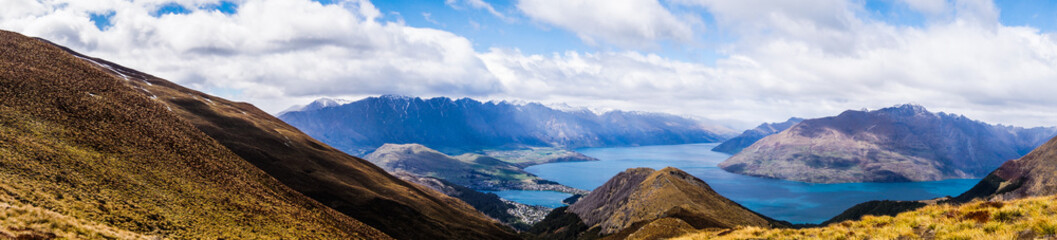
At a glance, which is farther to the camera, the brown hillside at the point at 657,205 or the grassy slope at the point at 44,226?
the brown hillside at the point at 657,205

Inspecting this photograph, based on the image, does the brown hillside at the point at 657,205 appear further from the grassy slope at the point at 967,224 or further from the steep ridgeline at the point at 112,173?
the grassy slope at the point at 967,224

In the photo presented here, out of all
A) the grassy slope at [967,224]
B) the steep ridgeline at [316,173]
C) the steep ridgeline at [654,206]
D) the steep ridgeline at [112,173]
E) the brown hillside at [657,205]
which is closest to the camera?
the grassy slope at [967,224]

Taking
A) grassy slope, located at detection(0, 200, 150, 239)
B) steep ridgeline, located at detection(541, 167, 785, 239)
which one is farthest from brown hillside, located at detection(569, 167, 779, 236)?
grassy slope, located at detection(0, 200, 150, 239)

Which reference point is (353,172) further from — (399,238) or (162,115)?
(162,115)

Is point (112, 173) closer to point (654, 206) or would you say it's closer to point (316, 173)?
point (316, 173)

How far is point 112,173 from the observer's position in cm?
4506

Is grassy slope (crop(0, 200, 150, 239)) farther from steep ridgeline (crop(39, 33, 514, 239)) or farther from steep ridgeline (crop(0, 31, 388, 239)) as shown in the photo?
steep ridgeline (crop(39, 33, 514, 239))

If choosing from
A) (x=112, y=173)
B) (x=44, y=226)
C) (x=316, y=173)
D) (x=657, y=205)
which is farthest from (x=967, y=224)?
(x=657, y=205)

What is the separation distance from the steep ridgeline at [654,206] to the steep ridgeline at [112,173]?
207 ft

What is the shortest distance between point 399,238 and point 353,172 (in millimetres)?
32274

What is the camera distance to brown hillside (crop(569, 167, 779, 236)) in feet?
349

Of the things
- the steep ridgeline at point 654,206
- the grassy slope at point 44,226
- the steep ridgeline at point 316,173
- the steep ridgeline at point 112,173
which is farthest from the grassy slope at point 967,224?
the steep ridgeline at point 316,173

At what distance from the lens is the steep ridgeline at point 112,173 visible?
110 feet

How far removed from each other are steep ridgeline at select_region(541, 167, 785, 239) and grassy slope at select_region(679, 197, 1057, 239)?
5447cm
